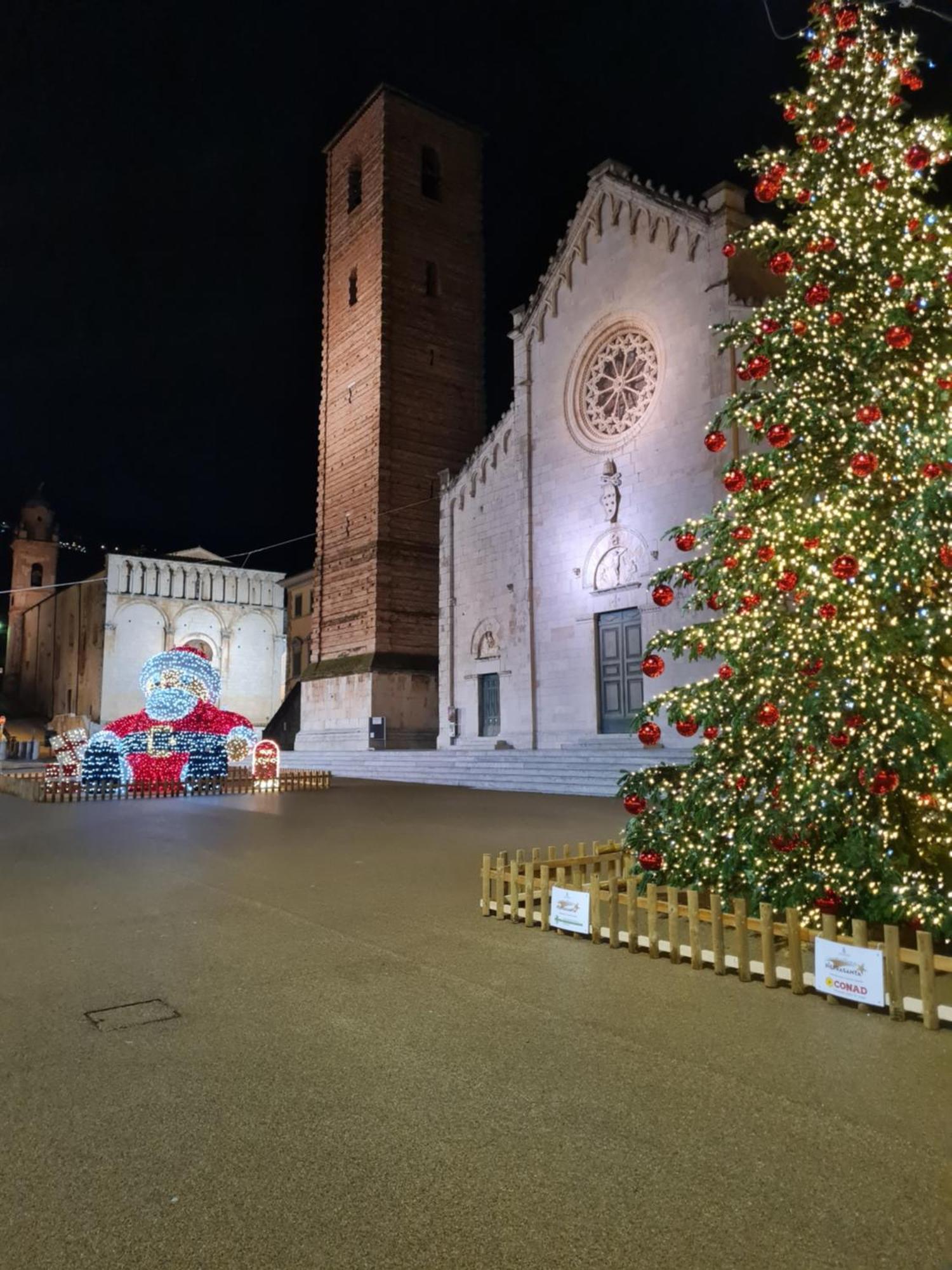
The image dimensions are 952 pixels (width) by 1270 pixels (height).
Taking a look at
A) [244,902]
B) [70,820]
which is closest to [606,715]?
[70,820]

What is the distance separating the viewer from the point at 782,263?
7090 mm

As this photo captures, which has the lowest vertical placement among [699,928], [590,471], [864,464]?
[699,928]

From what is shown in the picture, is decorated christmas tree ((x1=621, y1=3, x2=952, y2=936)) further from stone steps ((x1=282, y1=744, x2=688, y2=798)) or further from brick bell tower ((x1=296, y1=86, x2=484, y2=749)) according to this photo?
brick bell tower ((x1=296, y1=86, x2=484, y2=749))

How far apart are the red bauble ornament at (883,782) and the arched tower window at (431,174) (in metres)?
34.2

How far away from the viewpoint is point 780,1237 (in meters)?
2.66

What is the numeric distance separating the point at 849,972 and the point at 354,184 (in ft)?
123

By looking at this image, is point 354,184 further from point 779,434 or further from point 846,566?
point 846,566

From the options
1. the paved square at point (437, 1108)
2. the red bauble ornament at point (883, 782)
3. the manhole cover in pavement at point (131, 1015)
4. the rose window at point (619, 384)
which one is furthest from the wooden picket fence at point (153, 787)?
the red bauble ornament at point (883, 782)

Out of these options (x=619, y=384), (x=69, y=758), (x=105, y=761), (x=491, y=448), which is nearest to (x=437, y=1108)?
(x=105, y=761)

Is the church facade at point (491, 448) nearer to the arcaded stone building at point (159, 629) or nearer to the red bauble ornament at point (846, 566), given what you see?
the red bauble ornament at point (846, 566)

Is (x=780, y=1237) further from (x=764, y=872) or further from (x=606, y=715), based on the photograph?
(x=606, y=715)

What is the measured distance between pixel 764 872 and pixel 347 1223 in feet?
14.7

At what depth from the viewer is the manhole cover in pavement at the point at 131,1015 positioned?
14.9ft

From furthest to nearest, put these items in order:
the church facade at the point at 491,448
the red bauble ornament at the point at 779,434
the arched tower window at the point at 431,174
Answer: the arched tower window at the point at 431,174
the church facade at the point at 491,448
the red bauble ornament at the point at 779,434
